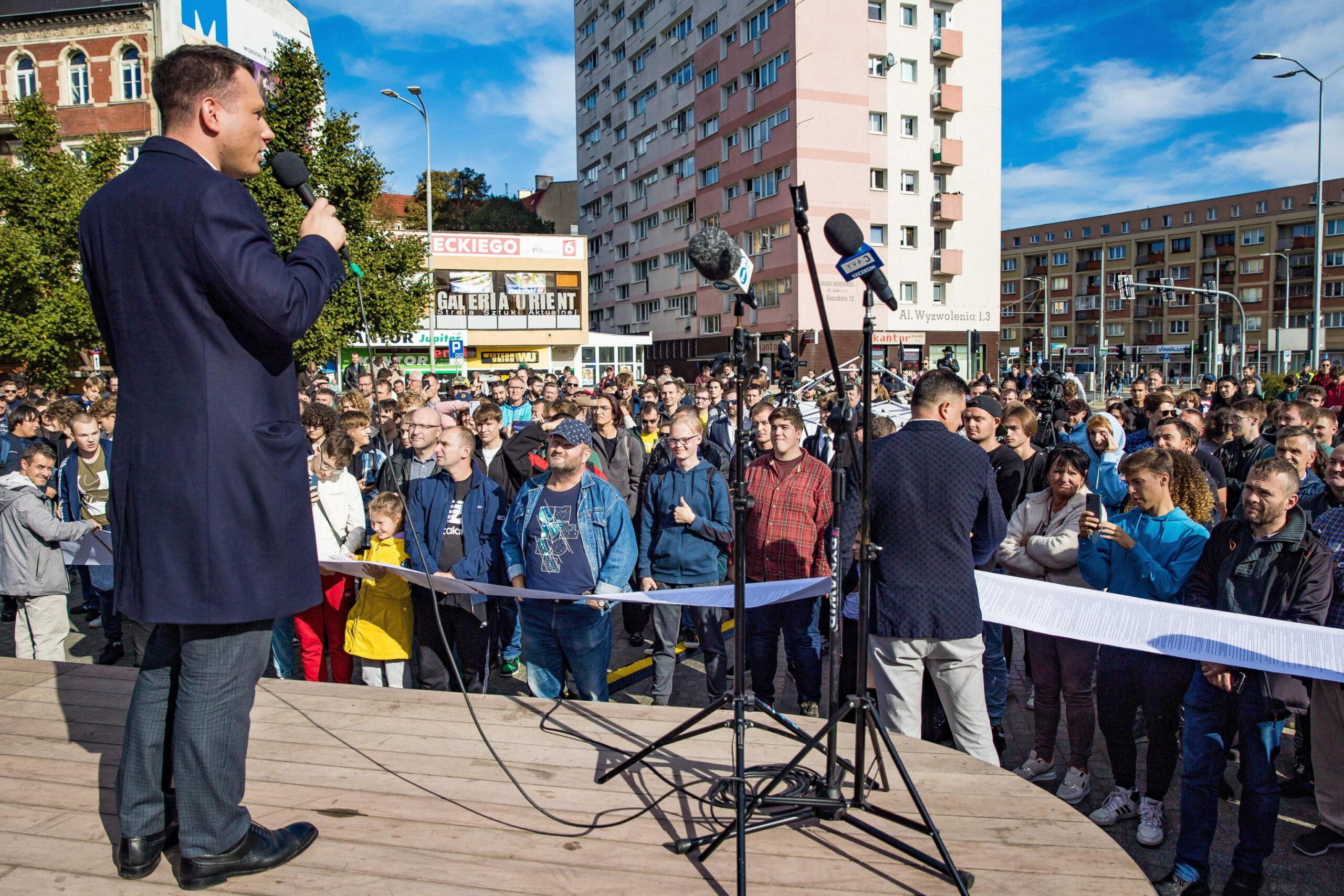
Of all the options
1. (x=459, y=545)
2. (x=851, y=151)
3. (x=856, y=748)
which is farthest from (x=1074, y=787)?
(x=851, y=151)

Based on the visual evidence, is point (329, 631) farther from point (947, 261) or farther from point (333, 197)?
point (947, 261)

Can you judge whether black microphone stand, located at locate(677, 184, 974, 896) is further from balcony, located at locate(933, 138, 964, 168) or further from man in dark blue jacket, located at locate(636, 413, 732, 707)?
balcony, located at locate(933, 138, 964, 168)

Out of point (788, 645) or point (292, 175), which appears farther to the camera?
point (788, 645)

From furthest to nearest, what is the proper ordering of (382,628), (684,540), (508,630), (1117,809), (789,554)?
(508,630)
(684,540)
(789,554)
(382,628)
(1117,809)

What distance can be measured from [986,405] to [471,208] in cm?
6888

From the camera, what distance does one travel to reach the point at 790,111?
129ft

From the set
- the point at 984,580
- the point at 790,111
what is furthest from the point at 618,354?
the point at 984,580

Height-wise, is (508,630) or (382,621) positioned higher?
(382,621)

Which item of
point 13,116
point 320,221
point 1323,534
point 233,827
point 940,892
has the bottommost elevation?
point 940,892

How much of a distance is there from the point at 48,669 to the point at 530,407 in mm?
8371

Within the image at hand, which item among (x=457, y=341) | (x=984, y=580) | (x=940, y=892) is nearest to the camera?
(x=940, y=892)

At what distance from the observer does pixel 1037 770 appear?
4.62 meters

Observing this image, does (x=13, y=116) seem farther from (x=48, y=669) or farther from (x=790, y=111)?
(x=790, y=111)

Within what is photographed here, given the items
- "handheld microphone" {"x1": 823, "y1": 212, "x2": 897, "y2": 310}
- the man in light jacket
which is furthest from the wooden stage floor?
the man in light jacket
